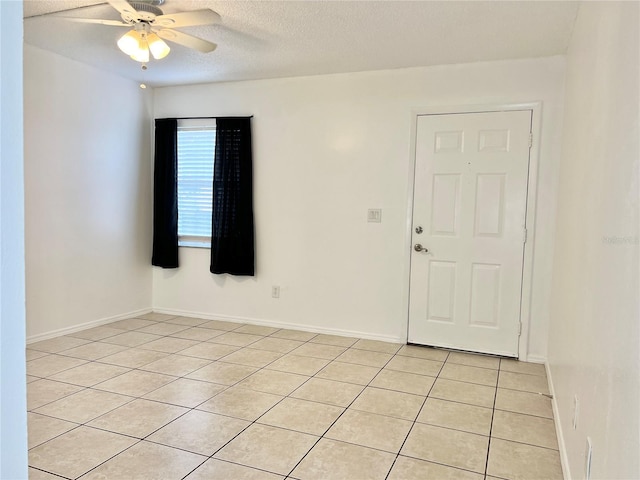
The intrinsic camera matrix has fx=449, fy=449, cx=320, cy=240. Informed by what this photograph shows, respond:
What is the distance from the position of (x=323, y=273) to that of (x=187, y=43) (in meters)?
2.23

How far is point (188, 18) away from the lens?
8.32 ft

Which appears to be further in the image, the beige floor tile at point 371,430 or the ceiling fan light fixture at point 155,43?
the ceiling fan light fixture at point 155,43

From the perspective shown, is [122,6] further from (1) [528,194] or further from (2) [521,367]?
(2) [521,367]

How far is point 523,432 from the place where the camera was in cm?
239

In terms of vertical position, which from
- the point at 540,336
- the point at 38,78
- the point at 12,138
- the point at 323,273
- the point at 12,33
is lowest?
the point at 540,336

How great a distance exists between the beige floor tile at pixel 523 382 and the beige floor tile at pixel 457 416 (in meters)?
0.48

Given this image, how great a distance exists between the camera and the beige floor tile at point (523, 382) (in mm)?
2999

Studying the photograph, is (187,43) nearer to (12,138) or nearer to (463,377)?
(12,138)

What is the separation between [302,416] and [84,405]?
1273 millimetres

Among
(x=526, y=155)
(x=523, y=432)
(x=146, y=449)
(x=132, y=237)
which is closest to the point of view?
(x=146, y=449)

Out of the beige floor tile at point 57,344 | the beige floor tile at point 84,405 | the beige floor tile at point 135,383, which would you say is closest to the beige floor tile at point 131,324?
the beige floor tile at point 57,344

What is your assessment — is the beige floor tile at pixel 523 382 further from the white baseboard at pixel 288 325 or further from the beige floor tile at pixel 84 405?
the beige floor tile at pixel 84 405

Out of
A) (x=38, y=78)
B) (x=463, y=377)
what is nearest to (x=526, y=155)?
(x=463, y=377)

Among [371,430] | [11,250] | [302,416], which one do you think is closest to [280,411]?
[302,416]
